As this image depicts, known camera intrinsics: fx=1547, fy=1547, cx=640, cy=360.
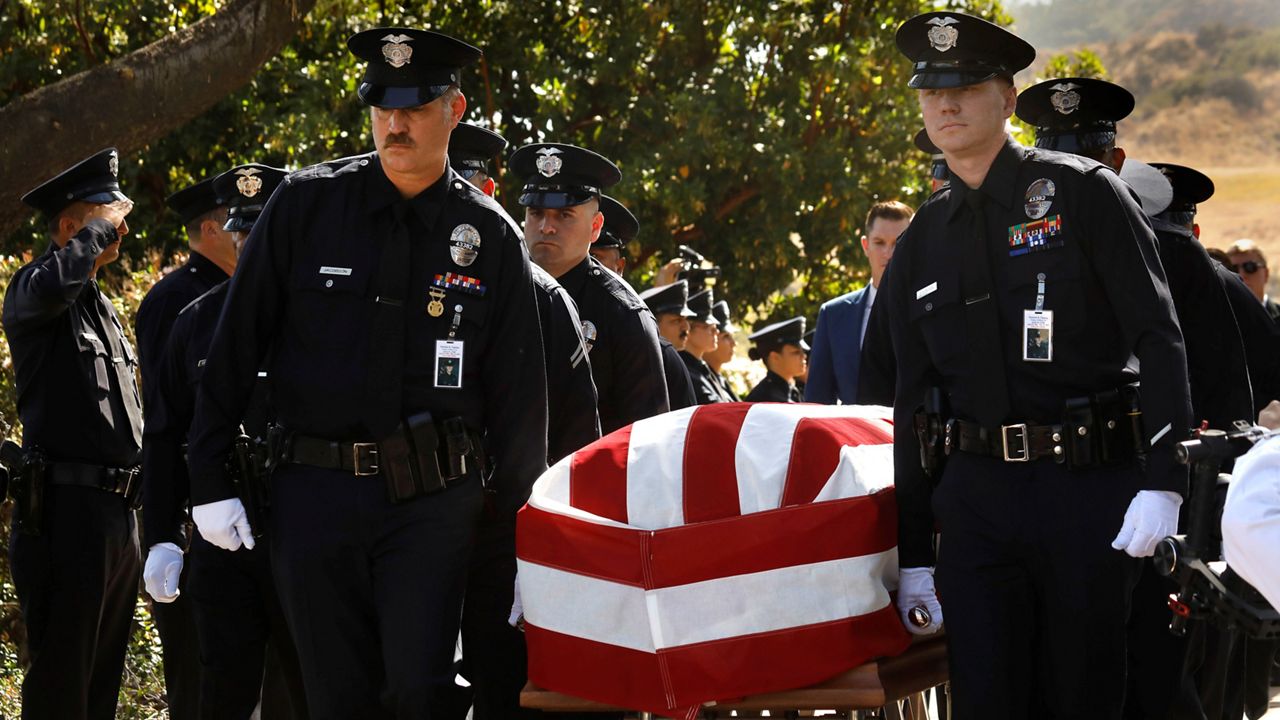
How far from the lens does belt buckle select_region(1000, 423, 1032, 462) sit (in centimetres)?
388

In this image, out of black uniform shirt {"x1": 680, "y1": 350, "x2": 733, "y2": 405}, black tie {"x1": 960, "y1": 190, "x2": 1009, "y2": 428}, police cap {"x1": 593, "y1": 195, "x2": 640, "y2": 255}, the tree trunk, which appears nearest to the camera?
black tie {"x1": 960, "y1": 190, "x2": 1009, "y2": 428}

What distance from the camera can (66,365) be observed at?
5.48m

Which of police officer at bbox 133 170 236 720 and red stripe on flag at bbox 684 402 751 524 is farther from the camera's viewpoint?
police officer at bbox 133 170 236 720

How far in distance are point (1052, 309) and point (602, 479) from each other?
1.23 m

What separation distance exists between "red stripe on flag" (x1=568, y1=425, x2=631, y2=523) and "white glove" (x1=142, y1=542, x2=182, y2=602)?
1.23m

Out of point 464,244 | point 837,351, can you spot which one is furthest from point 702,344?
point 464,244

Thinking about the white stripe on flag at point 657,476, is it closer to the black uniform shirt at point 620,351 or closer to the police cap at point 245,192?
the black uniform shirt at point 620,351

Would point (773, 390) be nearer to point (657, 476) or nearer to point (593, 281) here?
point (593, 281)

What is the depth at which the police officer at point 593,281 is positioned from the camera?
5.41 meters

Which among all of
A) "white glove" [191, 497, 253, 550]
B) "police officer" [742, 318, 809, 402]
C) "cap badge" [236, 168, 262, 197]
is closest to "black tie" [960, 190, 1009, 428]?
"white glove" [191, 497, 253, 550]

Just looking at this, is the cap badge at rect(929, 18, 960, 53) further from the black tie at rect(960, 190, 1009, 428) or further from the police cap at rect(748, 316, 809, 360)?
the police cap at rect(748, 316, 809, 360)

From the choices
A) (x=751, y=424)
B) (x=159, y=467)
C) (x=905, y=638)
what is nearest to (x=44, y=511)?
(x=159, y=467)

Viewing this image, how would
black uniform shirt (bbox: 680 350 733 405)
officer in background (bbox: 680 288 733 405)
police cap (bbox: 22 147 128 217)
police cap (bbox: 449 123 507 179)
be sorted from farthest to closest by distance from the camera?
officer in background (bbox: 680 288 733 405)
black uniform shirt (bbox: 680 350 733 405)
police cap (bbox: 449 123 507 179)
police cap (bbox: 22 147 128 217)

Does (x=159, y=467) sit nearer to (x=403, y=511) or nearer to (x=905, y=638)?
(x=403, y=511)
